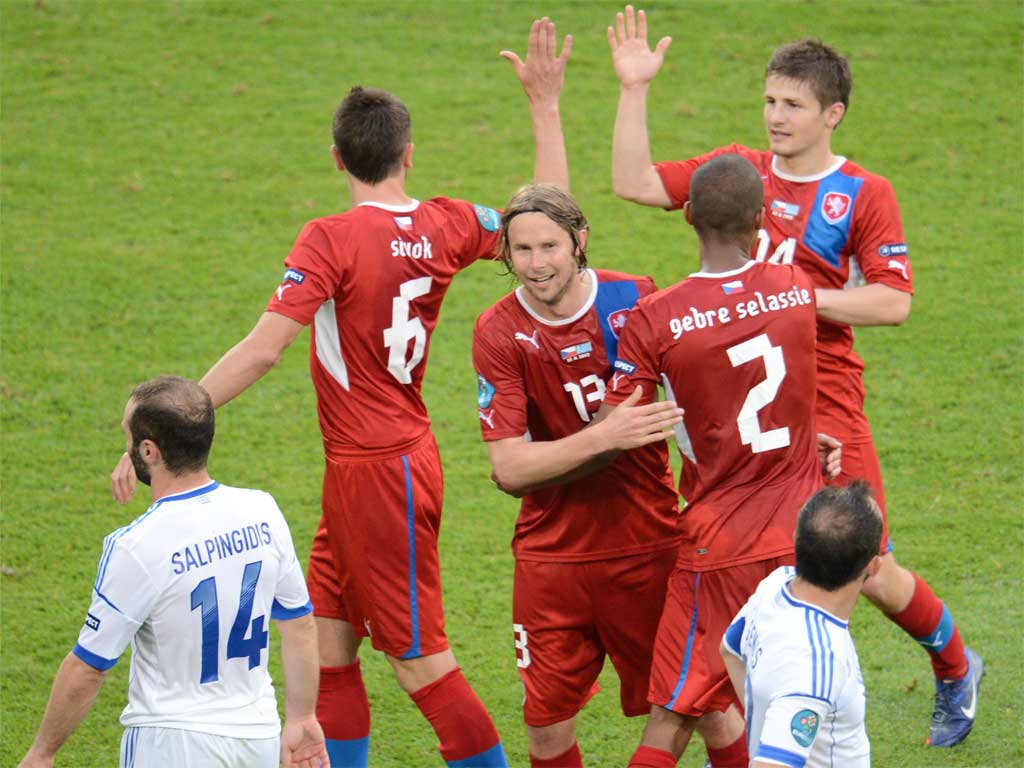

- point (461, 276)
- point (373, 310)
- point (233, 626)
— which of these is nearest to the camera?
point (233, 626)

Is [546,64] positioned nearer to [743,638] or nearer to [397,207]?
[397,207]

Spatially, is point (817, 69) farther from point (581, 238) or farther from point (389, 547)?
point (389, 547)

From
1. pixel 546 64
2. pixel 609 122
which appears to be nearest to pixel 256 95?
pixel 609 122

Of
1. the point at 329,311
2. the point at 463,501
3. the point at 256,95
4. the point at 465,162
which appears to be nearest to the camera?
the point at 329,311

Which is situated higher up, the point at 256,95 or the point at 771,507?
the point at 256,95

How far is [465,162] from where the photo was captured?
1119cm

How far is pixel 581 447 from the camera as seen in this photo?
407cm

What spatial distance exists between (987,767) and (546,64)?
10.00ft

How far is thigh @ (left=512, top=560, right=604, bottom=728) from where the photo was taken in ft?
14.7

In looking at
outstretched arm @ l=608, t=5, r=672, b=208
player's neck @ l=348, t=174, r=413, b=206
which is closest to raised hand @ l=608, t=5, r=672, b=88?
outstretched arm @ l=608, t=5, r=672, b=208

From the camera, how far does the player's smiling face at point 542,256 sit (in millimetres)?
4234

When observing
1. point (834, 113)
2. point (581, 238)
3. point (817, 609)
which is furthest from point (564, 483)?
point (834, 113)

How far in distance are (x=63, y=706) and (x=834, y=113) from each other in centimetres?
332

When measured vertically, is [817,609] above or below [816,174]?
below
